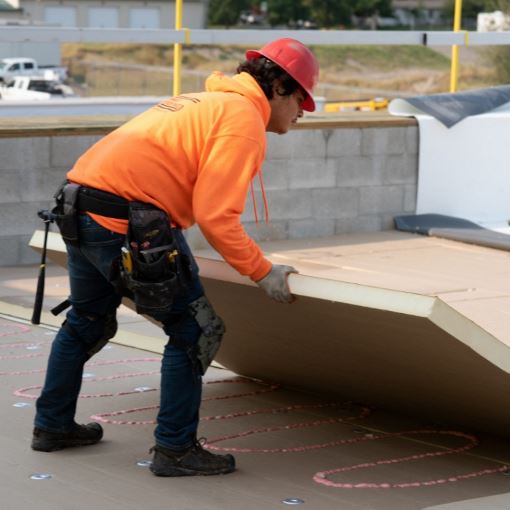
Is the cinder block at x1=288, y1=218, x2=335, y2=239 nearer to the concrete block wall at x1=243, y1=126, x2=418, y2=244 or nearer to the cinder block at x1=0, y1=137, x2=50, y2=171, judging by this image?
the concrete block wall at x1=243, y1=126, x2=418, y2=244

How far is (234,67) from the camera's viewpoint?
56656mm

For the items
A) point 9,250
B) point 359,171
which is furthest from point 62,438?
point 359,171

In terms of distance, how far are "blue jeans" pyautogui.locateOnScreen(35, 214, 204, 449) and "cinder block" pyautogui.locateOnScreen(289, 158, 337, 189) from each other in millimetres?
7057

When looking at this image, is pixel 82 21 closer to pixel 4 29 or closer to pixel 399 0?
pixel 399 0

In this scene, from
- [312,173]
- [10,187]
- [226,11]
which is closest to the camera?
[10,187]

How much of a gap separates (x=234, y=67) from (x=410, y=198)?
4419 centimetres

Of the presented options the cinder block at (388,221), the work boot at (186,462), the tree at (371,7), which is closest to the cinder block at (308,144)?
the cinder block at (388,221)

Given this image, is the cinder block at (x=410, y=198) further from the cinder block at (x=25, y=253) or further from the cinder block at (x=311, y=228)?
the cinder block at (x=25, y=253)

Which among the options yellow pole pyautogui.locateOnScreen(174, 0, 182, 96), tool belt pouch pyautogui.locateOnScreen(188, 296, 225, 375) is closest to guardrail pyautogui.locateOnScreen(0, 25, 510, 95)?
yellow pole pyautogui.locateOnScreen(174, 0, 182, 96)

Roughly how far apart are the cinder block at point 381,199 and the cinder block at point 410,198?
0.16 feet

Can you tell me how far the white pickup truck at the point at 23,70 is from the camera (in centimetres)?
4497

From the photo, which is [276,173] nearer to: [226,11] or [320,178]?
[320,178]

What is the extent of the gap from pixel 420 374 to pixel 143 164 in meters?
1.42

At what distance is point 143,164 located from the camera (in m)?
4.81
